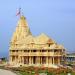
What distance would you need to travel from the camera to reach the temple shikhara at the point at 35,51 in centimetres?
7438

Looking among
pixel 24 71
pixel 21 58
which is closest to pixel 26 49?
pixel 21 58

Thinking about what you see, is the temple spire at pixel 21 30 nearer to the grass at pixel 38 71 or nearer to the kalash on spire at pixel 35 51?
the kalash on spire at pixel 35 51

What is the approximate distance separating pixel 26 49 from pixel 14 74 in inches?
493

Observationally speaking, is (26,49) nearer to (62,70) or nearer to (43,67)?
(43,67)

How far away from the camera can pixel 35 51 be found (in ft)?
249

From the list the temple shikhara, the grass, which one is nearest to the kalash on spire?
the temple shikhara

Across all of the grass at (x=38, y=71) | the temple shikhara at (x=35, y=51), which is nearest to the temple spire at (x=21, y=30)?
the temple shikhara at (x=35, y=51)

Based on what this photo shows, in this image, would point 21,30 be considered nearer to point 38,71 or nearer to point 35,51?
point 35,51

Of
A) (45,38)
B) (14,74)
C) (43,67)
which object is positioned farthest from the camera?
(45,38)

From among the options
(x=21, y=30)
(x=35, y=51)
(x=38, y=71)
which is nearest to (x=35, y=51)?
(x=35, y=51)

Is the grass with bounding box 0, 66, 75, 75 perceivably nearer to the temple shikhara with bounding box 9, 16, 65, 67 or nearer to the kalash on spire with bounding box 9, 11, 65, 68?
the kalash on spire with bounding box 9, 11, 65, 68

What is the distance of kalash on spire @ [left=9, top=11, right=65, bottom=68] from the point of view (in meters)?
74.4

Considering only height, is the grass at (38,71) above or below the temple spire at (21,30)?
below

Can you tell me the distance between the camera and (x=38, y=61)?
75.3m
